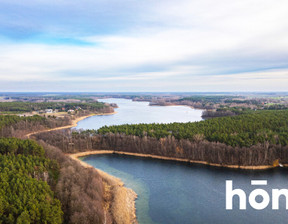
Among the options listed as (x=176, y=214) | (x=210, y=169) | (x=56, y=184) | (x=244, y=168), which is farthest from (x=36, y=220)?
(x=244, y=168)

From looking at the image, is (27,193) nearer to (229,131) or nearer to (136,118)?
(229,131)

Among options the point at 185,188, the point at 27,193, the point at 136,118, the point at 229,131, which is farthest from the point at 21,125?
the point at 229,131

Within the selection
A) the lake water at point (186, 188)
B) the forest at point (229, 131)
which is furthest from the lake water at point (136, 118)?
the lake water at point (186, 188)

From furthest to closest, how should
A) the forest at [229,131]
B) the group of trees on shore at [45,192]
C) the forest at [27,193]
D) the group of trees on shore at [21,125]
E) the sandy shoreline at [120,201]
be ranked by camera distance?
the group of trees on shore at [21,125] → the forest at [229,131] → the sandy shoreline at [120,201] → the group of trees on shore at [45,192] → the forest at [27,193]

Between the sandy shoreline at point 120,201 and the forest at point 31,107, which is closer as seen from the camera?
the sandy shoreline at point 120,201

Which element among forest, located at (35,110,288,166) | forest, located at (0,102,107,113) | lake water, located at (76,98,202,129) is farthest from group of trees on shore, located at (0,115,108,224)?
forest, located at (0,102,107,113)

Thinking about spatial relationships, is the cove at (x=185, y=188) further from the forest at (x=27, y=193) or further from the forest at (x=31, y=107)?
the forest at (x=31, y=107)

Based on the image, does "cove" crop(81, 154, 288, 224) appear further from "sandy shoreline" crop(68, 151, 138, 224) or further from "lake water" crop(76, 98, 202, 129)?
"lake water" crop(76, 98, 202, 129)

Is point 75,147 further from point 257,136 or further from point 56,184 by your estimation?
point 257,136
